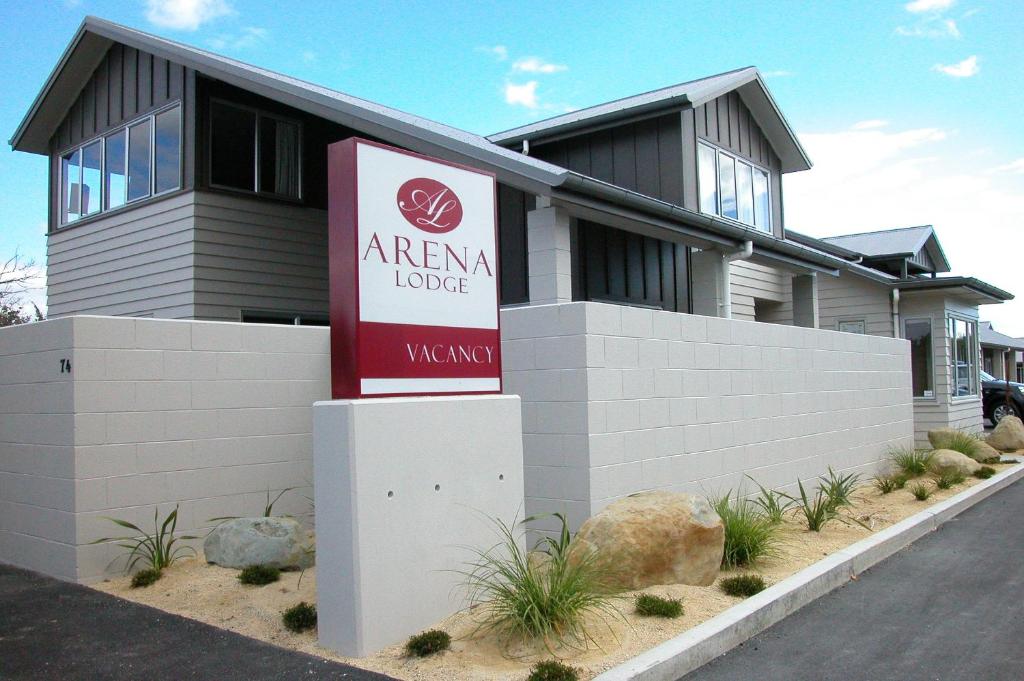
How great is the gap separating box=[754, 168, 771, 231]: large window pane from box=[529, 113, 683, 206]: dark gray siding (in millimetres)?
3014

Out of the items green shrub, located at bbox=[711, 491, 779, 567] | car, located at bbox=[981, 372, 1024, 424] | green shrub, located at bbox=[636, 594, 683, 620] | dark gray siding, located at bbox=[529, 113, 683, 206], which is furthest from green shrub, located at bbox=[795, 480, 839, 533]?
car, located at bbox=[981, 372, 1024, 424]

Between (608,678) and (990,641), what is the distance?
2.75 metres

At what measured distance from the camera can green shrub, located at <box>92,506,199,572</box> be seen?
7055 mm

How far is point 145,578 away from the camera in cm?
675

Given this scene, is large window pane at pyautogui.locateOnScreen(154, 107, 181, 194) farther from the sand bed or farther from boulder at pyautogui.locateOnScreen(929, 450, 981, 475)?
boulder at pyautogui.locateOnScreen(929, 450, 981, 475)

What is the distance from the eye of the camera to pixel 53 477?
7.19 metres

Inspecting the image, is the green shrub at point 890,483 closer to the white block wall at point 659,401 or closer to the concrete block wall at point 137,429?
the white block wall at point 659,401

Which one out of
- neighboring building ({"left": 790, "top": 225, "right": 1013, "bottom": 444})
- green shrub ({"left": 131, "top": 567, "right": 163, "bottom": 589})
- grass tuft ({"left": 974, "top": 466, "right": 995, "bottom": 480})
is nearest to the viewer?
green shrub ({"left": 131, "top": 567, "right": 163, "bottom": 589})

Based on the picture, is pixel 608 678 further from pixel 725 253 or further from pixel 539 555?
pixel 725 253

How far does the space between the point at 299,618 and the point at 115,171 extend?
34.0 feet

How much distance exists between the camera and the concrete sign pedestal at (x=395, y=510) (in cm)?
505

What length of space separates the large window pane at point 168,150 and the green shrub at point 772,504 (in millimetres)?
8885

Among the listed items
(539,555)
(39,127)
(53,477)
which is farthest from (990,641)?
(39,127)

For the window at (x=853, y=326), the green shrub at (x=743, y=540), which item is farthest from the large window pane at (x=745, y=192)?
the green shrub at (x=743, y=540)
